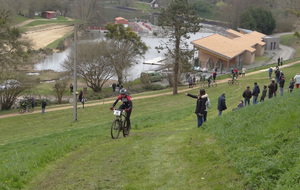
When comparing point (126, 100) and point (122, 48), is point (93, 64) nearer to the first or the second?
point (122, 48)

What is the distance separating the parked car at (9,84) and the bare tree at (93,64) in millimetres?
12174

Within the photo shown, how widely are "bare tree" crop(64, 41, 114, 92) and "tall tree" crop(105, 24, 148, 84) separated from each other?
3.49 ft

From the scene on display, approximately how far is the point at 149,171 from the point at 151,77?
4456cm

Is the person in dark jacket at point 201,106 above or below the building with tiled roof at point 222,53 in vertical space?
above

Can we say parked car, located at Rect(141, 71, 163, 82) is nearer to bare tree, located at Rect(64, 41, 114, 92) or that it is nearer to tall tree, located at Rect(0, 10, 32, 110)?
bare tree, located at Rect(64, 41, 114, 92)

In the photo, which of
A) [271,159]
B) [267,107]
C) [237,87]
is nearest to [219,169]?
[271,159]

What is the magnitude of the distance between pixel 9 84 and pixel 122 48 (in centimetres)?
2005

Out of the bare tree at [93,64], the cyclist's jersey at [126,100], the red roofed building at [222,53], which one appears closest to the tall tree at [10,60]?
the bare tree at [93,64]

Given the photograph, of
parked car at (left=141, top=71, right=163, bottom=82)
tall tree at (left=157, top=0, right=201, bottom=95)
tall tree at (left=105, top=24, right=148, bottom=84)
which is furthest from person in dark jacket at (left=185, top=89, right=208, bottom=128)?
parked car at (left=141, top=71, right=163, bottom=82)

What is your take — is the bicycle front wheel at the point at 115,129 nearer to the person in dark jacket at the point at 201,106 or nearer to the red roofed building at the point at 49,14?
the person in dark jacket at the point at 201,106

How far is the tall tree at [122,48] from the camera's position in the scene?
5109 centimetres

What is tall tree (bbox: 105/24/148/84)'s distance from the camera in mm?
51094

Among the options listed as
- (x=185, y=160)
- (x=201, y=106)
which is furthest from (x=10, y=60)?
(x=185, y=160)

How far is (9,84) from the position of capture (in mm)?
36812
